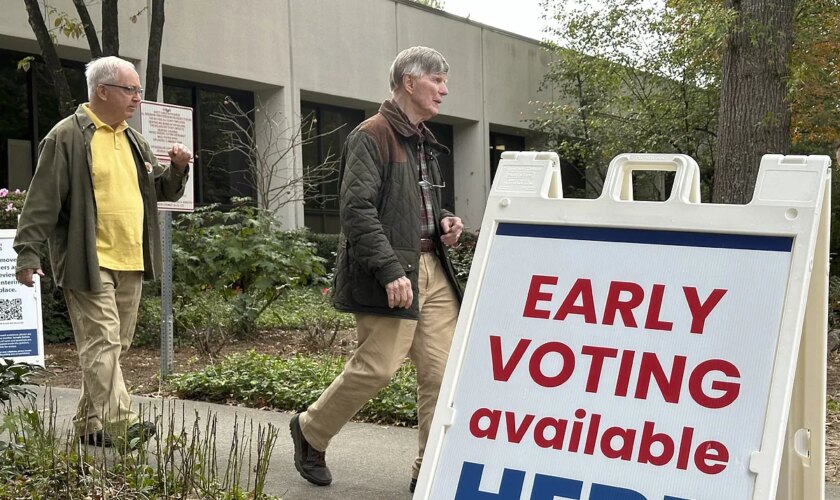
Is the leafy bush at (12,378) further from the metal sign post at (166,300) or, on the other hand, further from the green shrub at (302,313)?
the green shrub at (302,313)

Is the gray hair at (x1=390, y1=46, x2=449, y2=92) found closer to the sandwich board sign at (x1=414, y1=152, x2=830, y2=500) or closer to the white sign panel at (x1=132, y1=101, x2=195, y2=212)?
the sandwich board sign at (x1=414, y1=152, x2=830, y2=500)

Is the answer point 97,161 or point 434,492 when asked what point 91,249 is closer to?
point 97,161

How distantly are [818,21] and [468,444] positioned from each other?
1259 cm

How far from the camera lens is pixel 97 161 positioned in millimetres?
5066

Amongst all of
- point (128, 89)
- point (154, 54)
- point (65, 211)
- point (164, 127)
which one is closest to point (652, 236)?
point (128, 89)

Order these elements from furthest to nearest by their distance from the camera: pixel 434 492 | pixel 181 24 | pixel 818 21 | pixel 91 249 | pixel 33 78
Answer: pixel 181 24, pixel 33 78, pixel 818 21, pixel 91 249, pixel 434 492

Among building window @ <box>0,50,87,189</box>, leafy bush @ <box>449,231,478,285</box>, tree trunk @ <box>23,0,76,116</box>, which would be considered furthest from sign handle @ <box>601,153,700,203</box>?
building window @ <box>0,50,87,189</box>

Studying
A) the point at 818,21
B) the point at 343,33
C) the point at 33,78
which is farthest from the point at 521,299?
the point at 343,33

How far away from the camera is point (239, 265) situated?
10.2 meters

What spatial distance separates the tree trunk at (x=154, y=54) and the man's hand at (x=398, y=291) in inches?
325

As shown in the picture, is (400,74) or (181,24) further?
(181,24)

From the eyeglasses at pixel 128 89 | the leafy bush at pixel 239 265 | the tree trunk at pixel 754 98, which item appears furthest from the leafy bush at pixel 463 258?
the eyeglasses at pixel 128 89

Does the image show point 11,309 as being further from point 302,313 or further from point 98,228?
point 302,313

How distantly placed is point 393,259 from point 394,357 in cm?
43
